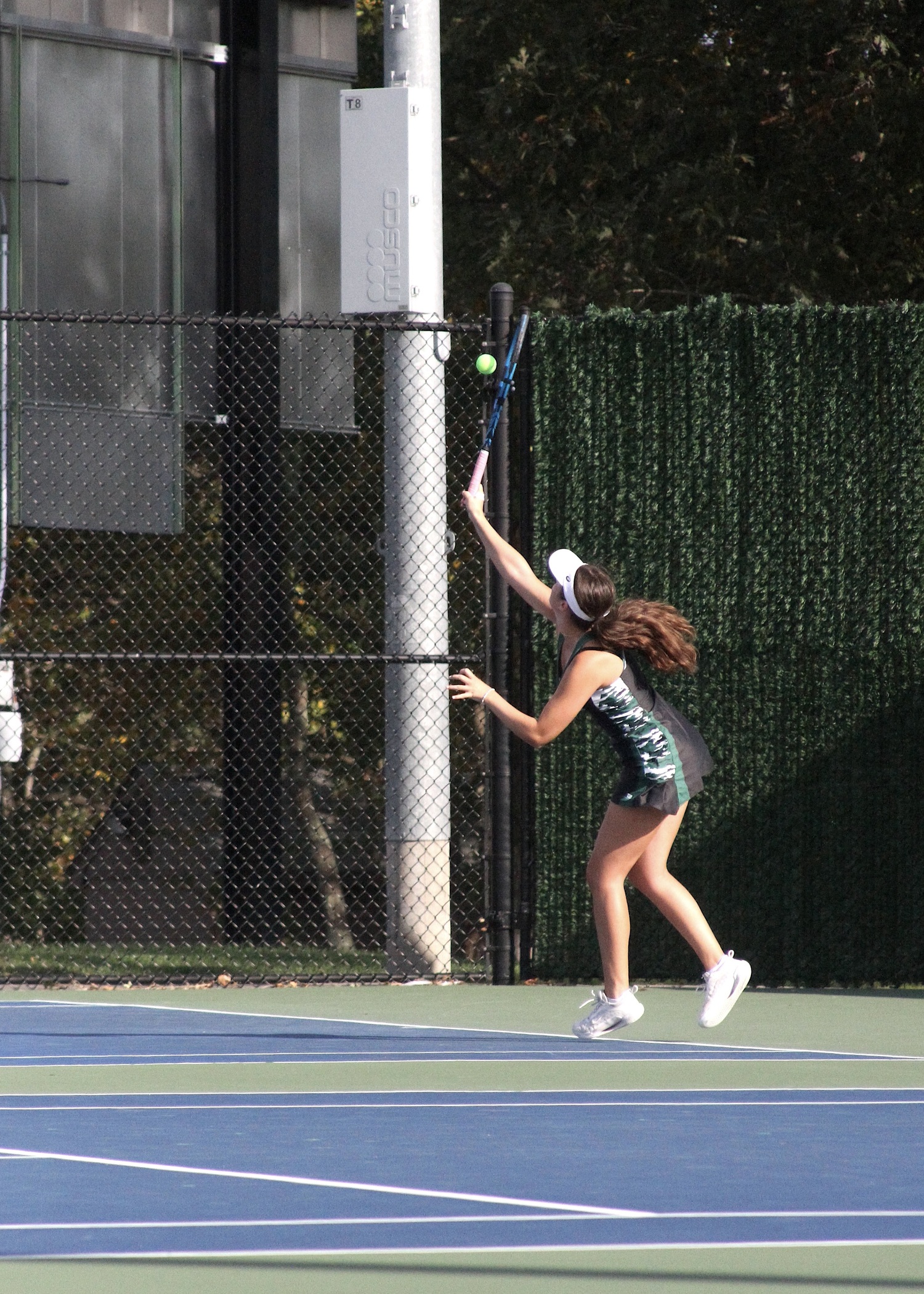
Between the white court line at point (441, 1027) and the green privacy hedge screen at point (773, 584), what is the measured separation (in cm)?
181

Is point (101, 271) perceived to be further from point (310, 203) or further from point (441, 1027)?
point (441, 1027)

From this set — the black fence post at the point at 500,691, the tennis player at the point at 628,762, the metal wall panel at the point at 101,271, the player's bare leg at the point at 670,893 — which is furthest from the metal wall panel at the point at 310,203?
the player's bare leg at the point at 670,893

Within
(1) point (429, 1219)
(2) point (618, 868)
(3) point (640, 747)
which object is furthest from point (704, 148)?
(1) point (429, 1219)

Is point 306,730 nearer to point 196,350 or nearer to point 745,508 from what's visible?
point 196,350

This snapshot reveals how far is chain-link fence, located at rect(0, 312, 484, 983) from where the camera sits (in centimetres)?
1105

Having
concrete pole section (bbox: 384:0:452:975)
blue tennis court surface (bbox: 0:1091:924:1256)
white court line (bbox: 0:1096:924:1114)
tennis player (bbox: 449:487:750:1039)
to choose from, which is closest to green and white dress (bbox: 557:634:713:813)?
tennis player (bbox: 449:487:750:1039)

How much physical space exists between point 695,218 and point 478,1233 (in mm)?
13677

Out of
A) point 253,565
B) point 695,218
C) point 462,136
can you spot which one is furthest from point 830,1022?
point 462,136

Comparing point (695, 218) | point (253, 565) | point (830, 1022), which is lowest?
point (830, 1022)

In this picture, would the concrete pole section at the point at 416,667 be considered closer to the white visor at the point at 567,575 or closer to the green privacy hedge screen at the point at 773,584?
the green privacy hedge screen at the point at 773,584

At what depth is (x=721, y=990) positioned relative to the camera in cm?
780

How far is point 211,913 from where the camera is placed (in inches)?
784

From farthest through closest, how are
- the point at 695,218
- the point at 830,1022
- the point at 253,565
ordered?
the point at 695,218 < the point at 253,565 < the point at 830,1022

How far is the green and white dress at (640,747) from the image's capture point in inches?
314
